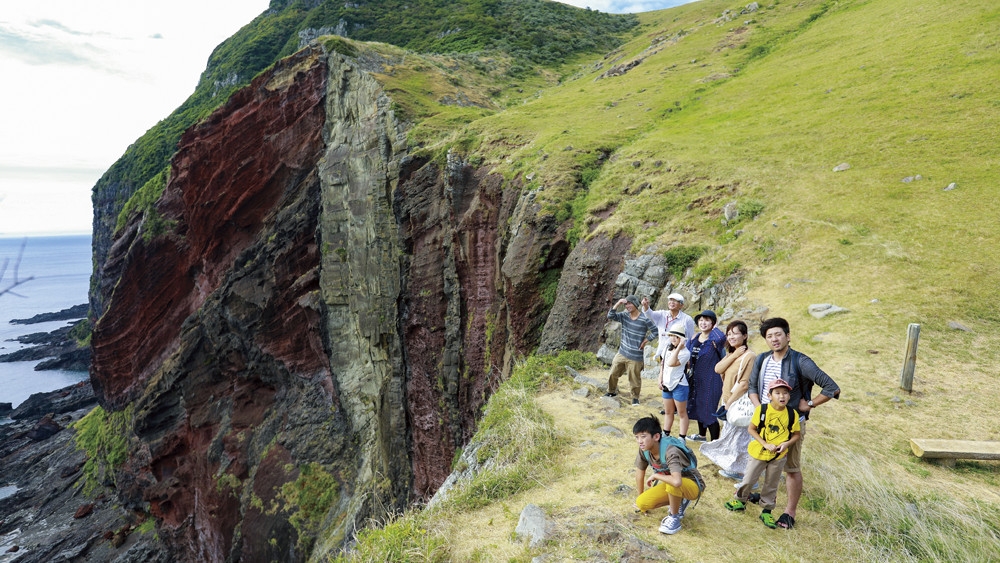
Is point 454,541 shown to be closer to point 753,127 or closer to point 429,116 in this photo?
point 753,127

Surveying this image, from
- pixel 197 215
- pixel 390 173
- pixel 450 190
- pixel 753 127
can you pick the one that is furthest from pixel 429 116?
pixel 197 215

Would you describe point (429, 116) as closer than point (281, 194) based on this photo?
Yes

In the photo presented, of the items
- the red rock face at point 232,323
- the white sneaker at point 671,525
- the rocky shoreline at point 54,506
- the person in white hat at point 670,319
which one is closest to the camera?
the white sneaker at point 671,525

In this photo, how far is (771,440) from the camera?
5.89 metres

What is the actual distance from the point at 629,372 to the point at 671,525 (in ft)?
14.7

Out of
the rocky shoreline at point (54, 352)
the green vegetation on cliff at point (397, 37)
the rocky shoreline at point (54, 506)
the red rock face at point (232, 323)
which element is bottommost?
the rocky shoreline at point (54, 506)

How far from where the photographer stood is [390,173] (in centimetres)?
2767

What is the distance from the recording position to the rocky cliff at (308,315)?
22672 millimetres

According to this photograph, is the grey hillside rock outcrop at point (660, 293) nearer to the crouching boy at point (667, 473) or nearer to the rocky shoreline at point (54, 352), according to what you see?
the crouching boy at point (667, 473)

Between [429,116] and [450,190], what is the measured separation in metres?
7.63

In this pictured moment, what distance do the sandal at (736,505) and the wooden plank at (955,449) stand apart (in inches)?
113

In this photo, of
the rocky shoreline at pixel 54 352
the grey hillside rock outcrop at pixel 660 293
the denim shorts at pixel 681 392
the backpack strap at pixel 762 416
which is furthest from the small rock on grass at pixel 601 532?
the rocky shoreline at pixel 54 352

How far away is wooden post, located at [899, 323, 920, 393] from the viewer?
8375 mm

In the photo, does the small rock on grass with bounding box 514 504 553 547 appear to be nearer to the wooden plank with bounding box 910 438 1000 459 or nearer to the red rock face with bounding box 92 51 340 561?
the wooden plank with bounding box 910 438 1000 459
